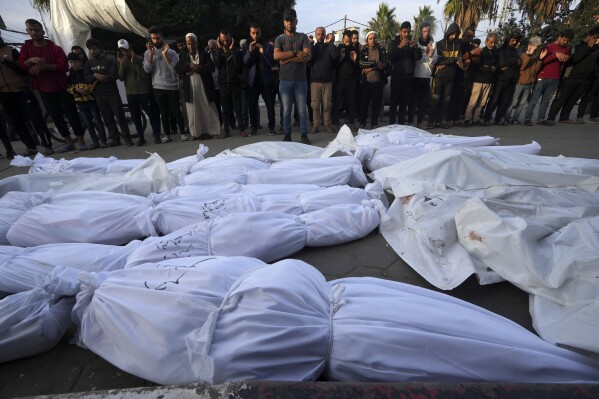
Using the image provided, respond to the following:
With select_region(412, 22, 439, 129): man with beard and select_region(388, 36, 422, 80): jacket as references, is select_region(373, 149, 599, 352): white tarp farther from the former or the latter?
select_region(412, 22, 439, 129): man with beard

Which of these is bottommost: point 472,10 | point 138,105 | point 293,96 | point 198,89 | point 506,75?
point 138,105

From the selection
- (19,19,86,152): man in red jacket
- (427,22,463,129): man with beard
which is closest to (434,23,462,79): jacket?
(427,22,463,129): man with beard

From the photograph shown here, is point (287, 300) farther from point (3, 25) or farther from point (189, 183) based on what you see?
point (3, 25)

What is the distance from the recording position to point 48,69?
458 centimetres

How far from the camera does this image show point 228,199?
213cm

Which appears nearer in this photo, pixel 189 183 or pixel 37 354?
pixel 37 354

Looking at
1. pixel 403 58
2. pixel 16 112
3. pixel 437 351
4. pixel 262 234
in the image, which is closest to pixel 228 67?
pixel 403 58

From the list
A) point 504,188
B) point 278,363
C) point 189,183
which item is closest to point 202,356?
point 278,363

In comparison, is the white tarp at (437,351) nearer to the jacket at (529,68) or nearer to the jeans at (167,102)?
the jeans at (167,102)

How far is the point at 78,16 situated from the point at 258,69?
5.67 metres

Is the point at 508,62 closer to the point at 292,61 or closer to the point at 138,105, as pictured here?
the point at 292,61

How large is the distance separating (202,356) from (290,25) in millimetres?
4450

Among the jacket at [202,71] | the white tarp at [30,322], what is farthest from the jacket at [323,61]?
the white tarp at [30,322]

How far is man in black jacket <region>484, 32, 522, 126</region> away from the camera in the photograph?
539 centimetres
